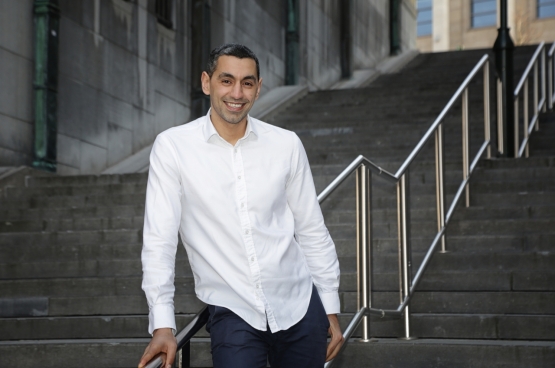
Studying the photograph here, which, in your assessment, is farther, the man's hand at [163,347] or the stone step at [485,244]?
the stone step at [485,244]

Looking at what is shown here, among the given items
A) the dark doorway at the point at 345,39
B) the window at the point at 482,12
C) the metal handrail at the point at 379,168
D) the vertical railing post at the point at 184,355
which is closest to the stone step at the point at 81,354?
the metal handrail at the point at 379,168

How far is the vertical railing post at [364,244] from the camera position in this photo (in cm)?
500

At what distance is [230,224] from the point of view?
100 inches

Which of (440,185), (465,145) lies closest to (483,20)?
→ (465,145)

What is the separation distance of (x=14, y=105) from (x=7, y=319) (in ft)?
12.1

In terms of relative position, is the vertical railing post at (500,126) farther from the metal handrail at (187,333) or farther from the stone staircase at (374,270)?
the metal handrail at (187,333)

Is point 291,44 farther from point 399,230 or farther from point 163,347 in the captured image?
point 163,347

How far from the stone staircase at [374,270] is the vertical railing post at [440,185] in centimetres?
14

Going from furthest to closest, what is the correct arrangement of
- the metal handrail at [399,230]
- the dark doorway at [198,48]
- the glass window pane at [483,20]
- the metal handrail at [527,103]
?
the glass window pane at [483,20]
the dark doorway at [198,48]
the metal handrail at [527,103]
the metal handrail at [399,230]

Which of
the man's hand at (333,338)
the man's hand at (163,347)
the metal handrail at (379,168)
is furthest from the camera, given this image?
the metal handrail at (379,168)

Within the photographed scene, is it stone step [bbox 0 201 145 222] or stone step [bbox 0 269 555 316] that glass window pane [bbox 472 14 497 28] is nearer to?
stone step [bbox 0 201 145 222]

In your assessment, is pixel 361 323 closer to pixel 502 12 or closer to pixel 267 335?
pixel 267 335

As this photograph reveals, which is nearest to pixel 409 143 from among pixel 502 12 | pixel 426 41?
pixel 502 12

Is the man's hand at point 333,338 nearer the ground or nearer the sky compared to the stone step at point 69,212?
nearer the ground
